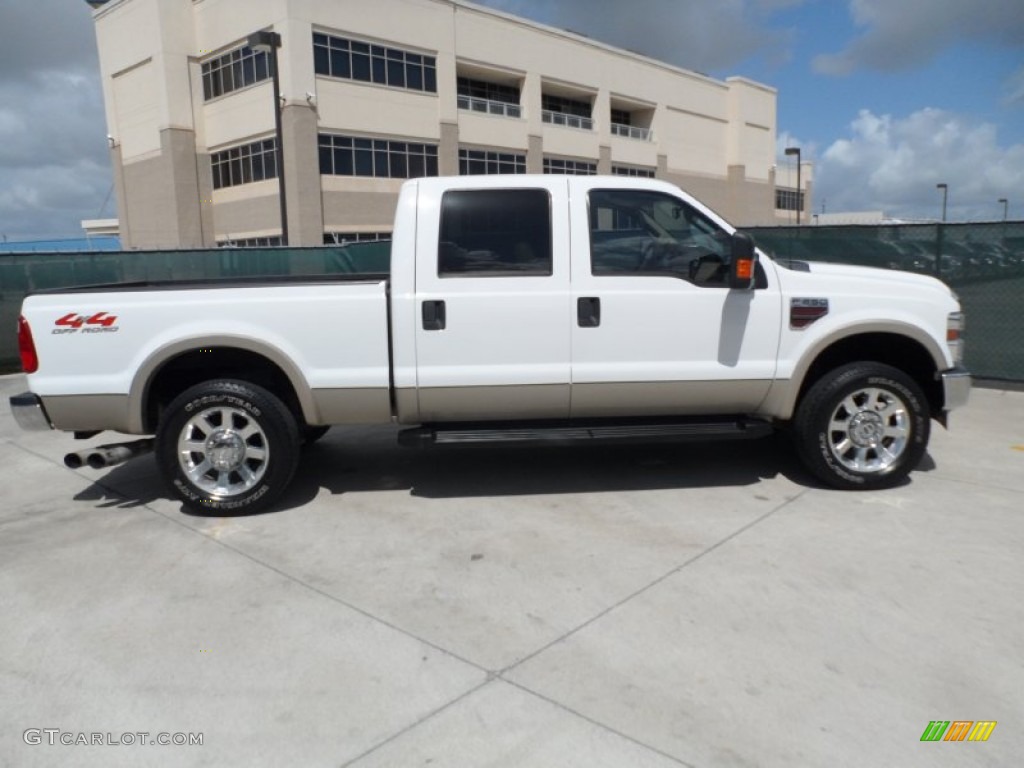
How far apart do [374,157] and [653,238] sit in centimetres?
3308

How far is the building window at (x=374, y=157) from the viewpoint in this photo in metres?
34.3

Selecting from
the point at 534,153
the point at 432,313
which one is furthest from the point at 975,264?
the point at 534,153

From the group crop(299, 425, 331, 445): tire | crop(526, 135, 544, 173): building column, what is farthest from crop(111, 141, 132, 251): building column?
crop(299, 425, 331, 445): tire

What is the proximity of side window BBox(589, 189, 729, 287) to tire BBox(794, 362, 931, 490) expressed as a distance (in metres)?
1.08

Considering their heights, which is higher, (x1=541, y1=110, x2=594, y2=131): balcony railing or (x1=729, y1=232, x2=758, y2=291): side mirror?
(x1=541, y1=110, x2=594, y2=131): balcony railing

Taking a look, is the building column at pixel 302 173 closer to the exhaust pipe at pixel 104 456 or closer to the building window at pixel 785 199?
the exhaust pipe at pixel 104 456

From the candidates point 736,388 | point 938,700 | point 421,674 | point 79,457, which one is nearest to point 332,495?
point 79,457

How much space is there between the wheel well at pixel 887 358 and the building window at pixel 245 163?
3194cm

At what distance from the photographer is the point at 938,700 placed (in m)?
2.92

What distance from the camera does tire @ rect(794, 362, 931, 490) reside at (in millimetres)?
5121

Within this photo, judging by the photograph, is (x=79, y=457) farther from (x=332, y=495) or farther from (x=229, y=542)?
(x=332, y=495)

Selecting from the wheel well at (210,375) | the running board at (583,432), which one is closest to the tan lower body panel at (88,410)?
the wheel well at (210,375)

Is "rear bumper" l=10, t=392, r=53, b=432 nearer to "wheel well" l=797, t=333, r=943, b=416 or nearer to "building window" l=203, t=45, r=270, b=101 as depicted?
"wheel well" l=797, t=333, r=943, b=416

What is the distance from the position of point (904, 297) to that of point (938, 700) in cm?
297
